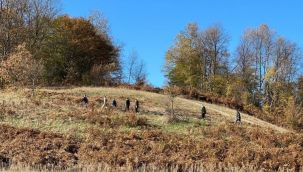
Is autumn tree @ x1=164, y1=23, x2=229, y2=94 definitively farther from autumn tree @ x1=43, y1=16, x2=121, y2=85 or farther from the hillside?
the hillside

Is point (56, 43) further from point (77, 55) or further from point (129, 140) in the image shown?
point (129, 140)

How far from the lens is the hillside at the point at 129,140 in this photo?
69.7 feet

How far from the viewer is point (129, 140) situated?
82.2ft

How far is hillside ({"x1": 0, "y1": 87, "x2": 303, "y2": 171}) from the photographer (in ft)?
69.7

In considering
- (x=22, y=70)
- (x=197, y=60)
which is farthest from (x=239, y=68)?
(x=22, y=70)

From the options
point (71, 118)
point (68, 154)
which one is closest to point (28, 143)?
point (68, 154)

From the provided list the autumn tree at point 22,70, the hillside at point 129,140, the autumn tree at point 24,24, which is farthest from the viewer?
the autumn tree at point 24,24

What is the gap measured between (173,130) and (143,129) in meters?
1.64

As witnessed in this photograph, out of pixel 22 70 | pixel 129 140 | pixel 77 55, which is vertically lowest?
pixel 129 140

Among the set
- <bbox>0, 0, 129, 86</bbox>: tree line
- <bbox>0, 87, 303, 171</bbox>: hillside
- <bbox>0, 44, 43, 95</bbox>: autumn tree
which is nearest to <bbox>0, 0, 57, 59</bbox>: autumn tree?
<bbox>0, 0, 129, 86</bbox>: tree line

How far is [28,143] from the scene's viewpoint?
23.0 metres

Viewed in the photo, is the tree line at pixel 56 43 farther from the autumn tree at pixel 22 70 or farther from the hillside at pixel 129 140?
the hillside at pixel 129 140

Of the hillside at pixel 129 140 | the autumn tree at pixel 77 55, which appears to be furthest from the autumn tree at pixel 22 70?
the autumn tree at pixel 77 55

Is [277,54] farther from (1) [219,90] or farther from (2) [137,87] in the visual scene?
(2) [137,87]
